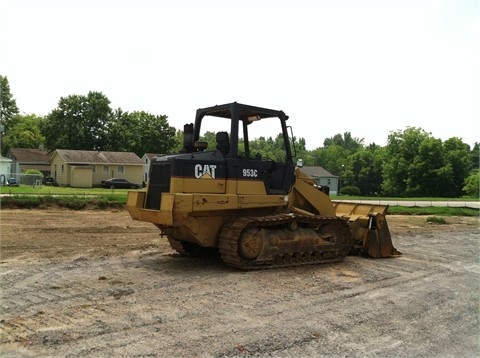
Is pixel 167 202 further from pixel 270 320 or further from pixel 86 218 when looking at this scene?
pixel 86 218

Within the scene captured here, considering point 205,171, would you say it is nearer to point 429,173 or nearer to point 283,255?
point 283,255

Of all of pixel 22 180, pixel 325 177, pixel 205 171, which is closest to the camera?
pixel 205 171

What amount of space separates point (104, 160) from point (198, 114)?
155 feet

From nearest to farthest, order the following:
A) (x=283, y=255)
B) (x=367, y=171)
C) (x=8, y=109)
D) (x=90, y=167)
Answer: (x=283, y=255) < (x=90, y=167) < (x=8, y=109) < (x=367, y=171)

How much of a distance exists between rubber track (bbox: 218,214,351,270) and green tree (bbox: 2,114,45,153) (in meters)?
73.2

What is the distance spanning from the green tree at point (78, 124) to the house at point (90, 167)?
9470mm

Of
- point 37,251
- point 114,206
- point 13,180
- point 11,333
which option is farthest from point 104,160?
point 11,333

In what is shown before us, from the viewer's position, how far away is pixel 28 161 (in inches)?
2501

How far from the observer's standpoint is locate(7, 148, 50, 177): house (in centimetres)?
6197

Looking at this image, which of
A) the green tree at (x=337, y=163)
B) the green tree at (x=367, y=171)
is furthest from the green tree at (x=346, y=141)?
the green tree at (x=367, y=171)

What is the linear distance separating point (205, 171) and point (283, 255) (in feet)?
7.53

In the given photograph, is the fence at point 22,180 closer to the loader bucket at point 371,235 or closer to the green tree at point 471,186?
the loader bucket at point 371,235

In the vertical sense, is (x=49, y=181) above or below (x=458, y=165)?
below

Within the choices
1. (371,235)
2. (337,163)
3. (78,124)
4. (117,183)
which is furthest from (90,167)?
(337,163)
